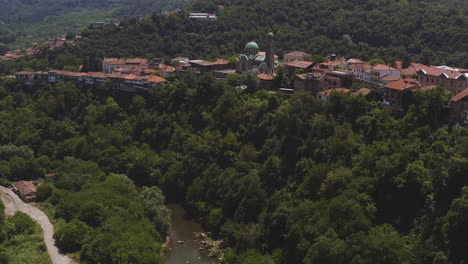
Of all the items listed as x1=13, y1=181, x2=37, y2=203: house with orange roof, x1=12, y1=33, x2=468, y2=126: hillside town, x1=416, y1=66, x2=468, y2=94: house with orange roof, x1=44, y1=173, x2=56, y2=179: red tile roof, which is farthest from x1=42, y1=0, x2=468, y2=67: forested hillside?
x1=13, y1=181, x2=37, y2=203: house with orange roof

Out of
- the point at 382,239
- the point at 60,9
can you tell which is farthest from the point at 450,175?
the point at 60,9

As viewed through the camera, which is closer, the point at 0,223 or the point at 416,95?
the point at 0,223

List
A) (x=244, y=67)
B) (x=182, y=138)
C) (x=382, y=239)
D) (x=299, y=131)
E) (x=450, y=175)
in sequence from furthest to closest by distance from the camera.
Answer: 1. (x=244, y=67)
2. (x=182, y=138)
3. (x=299, y=131)
4. (x=450, y=175)
5. (x=382, y=239)

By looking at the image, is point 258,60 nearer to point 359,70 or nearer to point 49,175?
point 359,70

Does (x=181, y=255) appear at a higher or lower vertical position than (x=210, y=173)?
lower

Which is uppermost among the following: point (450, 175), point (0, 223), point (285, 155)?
point (450, 175)

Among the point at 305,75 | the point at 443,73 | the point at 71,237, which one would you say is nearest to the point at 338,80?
the point at 305,75

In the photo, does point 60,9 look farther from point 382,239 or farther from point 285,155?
point 382,239

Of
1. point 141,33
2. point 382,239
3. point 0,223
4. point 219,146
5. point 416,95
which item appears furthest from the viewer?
point 141,33
